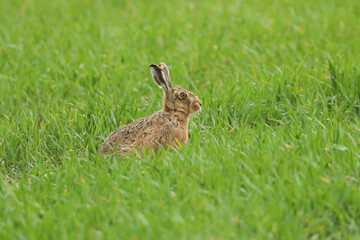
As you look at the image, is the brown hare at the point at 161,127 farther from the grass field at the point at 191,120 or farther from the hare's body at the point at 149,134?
the grass field at the point at 191,120

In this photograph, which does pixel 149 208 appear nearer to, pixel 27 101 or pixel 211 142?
pixel 211 142

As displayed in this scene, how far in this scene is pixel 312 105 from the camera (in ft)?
21.4

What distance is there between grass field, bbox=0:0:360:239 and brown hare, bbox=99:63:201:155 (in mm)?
235

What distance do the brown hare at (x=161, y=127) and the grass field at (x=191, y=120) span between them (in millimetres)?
235

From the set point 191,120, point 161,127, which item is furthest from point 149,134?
point 191,120

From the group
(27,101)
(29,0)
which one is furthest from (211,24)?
(29,0)

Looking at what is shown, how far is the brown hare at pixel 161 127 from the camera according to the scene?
5699 mm

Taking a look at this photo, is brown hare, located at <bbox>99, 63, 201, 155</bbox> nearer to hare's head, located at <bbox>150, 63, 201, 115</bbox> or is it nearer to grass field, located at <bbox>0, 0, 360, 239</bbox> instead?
hare's head, located at <bbox>150, 63, 201, 115</bbox>

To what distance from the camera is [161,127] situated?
232 inches

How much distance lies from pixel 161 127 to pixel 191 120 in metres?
0.78

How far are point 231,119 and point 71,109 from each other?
1.97m

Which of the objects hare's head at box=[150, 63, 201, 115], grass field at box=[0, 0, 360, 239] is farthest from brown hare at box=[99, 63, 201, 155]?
grass field at box=[0, 0, 360, 239]

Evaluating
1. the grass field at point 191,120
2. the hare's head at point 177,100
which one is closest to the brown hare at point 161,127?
the hare's head at point 177,100

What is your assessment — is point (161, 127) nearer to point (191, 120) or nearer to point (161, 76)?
point (161, 76)
